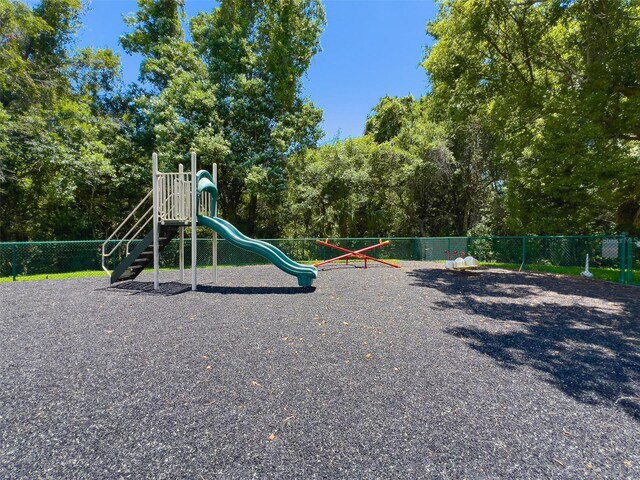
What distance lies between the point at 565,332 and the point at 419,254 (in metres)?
12.8

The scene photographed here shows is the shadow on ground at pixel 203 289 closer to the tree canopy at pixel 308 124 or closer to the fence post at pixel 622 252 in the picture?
the tree canopy at pixel 308 124

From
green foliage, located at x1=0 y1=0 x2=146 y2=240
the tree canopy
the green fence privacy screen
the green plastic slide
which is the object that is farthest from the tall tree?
the green plastic slide

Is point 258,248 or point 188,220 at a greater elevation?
point 188,220

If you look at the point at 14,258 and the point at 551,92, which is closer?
the point at 14,258

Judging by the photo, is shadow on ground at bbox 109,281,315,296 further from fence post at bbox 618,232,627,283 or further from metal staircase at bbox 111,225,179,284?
fence post at bbox 618,232,627,283

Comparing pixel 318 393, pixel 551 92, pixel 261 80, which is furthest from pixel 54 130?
pixel 551 92

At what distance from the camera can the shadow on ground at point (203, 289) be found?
24.4ft

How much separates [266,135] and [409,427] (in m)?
15.8

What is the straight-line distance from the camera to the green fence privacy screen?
1003 cm

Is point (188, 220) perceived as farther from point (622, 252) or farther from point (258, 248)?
point (622, 252)

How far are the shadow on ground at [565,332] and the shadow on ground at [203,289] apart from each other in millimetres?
3533

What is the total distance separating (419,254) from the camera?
1728cm

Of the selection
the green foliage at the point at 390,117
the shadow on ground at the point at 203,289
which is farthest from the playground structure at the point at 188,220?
the green foliage at the point at 390,117

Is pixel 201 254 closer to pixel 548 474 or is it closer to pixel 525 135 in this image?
pixel 548 474
